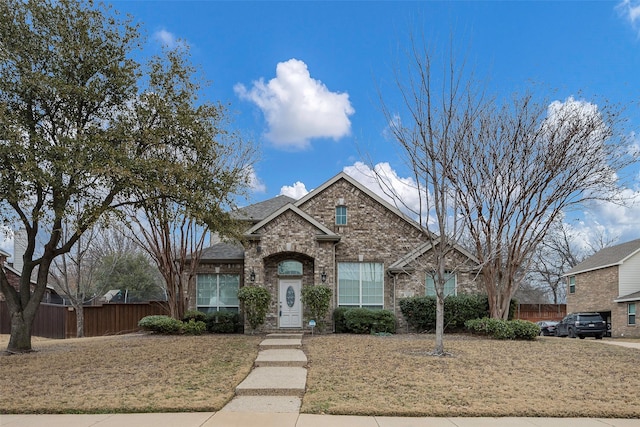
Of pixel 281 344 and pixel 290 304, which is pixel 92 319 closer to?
pixel 290 304

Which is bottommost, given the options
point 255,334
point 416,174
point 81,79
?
point 255,334

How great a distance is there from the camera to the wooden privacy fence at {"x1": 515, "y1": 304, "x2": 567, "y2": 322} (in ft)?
130

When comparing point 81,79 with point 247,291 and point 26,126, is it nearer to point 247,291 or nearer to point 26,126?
point 26,126

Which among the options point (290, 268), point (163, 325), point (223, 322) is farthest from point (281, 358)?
point (223, 322)

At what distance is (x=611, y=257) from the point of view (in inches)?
1244

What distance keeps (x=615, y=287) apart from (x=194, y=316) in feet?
80.9

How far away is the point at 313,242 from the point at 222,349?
6480 mm

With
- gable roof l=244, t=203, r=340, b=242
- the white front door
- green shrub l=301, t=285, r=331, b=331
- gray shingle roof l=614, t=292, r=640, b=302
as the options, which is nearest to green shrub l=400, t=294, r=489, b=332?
green shrub l=301, t=285, r=331, b=331

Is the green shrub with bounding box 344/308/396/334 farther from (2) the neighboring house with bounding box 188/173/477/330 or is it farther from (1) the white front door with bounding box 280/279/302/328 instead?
(1) the white front door with bounding box 280/279/302/328

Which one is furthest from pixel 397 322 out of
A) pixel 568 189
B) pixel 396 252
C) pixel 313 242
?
pixel 568 189

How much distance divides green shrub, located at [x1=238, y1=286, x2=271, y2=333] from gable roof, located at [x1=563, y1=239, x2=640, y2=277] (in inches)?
881

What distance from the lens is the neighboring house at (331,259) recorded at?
63.6ft

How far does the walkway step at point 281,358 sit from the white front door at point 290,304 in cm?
606

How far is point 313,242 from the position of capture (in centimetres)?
1944
